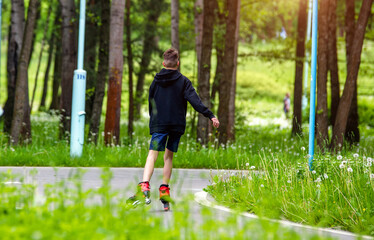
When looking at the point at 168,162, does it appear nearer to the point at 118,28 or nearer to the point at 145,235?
the point at 145,235

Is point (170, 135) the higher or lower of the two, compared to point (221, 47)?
lower

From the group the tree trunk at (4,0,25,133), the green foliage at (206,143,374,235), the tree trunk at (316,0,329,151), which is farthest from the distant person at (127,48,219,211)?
the tree trunk at (4,0,25,133)

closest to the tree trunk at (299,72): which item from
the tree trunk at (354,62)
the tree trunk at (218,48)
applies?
the tree trunk at (218,48)

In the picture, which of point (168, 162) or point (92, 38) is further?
point (92, 38)

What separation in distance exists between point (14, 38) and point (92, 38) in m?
5.96

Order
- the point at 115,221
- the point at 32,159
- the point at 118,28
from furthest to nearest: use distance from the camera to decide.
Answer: the point at 118,28 → the point at 32,159 → the point at 115,221

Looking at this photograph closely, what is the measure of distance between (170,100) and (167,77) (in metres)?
0.28

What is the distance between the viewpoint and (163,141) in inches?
298

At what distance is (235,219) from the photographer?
13.5ft

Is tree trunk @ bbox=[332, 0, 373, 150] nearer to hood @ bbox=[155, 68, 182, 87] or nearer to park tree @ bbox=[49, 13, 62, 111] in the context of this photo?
hood @ bbox=[155, 68, 182, 87]

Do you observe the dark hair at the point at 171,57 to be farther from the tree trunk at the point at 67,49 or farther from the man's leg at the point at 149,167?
the tree trunk at the point at 67,49

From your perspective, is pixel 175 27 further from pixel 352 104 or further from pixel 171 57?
pixel 171 57

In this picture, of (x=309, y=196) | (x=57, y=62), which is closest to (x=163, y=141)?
(x=309, y=196)

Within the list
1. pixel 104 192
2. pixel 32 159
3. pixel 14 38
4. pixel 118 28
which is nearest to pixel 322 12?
pixel 118 28
